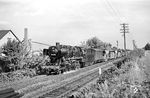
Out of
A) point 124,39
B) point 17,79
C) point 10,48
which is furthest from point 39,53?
point 124,39

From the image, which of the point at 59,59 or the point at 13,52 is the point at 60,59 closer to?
the point at 59,59

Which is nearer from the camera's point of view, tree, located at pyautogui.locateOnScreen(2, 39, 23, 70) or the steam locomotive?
tree, located at pyautogui.locateOnScreen(2, 39, 23, 70)

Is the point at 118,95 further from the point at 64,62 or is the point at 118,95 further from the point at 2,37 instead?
the point at 2,37

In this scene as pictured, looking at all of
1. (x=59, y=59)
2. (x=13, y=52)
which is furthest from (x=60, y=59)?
(x=13, y=52)

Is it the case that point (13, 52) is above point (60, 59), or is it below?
above

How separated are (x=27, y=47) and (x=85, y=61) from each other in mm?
13254

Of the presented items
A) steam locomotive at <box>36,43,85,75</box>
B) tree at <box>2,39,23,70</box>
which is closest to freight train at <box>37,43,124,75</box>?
steam locomotive at <box>36,43,85,75</box>

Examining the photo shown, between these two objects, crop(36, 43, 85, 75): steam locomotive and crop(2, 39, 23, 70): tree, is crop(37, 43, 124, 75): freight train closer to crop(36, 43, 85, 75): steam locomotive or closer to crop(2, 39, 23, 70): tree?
crop(36, 43, 85, 75): steam locomotive

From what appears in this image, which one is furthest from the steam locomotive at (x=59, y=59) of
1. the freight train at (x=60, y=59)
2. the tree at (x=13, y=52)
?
the tree at (x=13, y=52)

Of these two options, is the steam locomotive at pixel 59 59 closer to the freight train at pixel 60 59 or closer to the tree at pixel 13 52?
the freight train at pixel 60 59

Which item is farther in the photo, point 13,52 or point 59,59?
point 59,59

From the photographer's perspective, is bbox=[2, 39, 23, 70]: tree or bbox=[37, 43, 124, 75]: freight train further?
bbox=[37, 43, 124, 75]: freight train

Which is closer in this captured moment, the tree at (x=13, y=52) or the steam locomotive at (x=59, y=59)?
the tree at (x=13, y=52)

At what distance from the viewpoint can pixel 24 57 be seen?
22797 millimetres
